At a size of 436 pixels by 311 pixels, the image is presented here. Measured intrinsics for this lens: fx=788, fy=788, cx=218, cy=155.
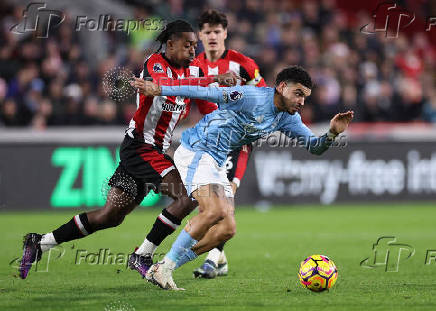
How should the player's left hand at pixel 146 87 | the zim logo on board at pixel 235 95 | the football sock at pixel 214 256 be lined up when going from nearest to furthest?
the player's left hand at pixel 146 87 < the zim logo on board at pixel 235 95 < the football sock at pixel 214 256

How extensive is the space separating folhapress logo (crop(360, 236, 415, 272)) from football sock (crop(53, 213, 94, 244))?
315 centimetres

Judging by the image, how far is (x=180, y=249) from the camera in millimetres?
6848

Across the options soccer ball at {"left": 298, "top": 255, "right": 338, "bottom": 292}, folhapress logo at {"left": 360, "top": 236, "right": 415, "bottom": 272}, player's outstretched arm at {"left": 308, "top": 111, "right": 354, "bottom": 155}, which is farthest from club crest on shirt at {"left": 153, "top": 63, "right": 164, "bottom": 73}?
folhapress logo at {"left": 360, "top": 236, "right": 415, "bottom": 272}

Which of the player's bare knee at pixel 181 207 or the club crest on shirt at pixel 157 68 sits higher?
the club crest on shirt at pixel 157 68

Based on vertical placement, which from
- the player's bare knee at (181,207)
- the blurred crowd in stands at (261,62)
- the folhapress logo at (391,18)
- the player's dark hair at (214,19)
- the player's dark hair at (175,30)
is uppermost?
the folhapress logo at (391,18)

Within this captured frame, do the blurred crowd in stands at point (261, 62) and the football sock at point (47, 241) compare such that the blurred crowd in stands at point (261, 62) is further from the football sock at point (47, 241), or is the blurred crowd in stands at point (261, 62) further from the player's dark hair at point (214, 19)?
the football sock at point (47, 241)

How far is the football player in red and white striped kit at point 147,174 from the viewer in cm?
762

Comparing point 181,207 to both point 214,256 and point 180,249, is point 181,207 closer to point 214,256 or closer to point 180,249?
point 214,256

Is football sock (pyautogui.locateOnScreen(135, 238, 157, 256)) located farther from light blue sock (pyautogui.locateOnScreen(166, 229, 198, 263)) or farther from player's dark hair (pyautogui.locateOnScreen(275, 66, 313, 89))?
player's dark hair (pyautogui.locateOnScreen(275, 66, 313, 89))

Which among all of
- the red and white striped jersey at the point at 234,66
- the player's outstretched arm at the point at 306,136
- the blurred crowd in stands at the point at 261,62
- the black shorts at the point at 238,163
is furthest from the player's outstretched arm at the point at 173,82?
the blurred crowd in stands at the point at 261,62

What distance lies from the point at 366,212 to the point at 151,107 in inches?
331

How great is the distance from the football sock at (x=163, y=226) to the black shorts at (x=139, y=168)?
280 millimetres

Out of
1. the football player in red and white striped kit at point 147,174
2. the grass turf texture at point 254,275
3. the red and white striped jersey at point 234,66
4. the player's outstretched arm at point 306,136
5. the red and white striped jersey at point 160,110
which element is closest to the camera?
the grass turf texture at point 254,275

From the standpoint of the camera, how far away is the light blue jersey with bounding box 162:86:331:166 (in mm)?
7078
